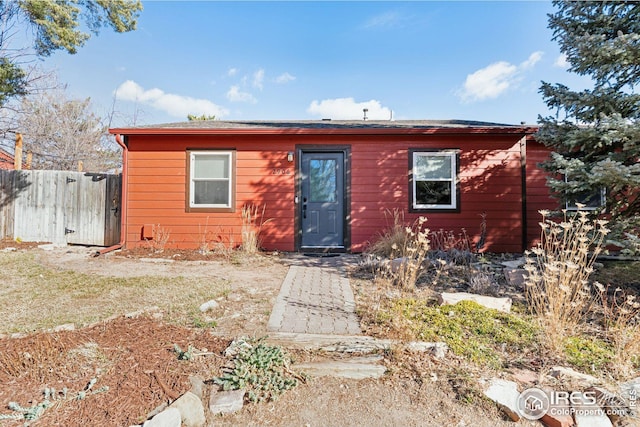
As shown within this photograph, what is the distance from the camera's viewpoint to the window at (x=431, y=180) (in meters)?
6.26

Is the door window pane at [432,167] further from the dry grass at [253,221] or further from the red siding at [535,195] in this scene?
the dry grass at [253,221]

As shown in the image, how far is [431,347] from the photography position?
2.18 m

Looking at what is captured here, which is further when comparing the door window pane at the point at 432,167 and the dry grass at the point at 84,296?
the door window pane at the point at 432,167

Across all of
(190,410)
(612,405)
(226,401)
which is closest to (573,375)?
(612,405)

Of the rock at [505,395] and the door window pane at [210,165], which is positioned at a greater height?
the door window pane at [210,165]

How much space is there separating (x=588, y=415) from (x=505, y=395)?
41 cm

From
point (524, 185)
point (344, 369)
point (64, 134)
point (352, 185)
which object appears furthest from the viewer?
point (64, 134)

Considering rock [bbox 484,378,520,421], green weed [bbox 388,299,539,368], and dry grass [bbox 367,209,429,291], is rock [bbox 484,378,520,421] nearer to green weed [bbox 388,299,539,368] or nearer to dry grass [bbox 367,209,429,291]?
green weed [bbox 388,299,539,368]

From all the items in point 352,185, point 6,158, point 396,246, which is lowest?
point 396,246

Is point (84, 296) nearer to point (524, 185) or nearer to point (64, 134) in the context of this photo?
point (524, 185)

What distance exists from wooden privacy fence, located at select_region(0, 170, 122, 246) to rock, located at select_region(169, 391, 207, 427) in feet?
21.3

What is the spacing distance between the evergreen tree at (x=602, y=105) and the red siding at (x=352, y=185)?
170 cm

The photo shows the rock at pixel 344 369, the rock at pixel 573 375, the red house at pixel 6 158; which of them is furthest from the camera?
the red house at pixel 6 158

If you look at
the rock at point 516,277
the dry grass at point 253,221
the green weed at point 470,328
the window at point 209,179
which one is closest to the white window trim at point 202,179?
the window at point 209,179
